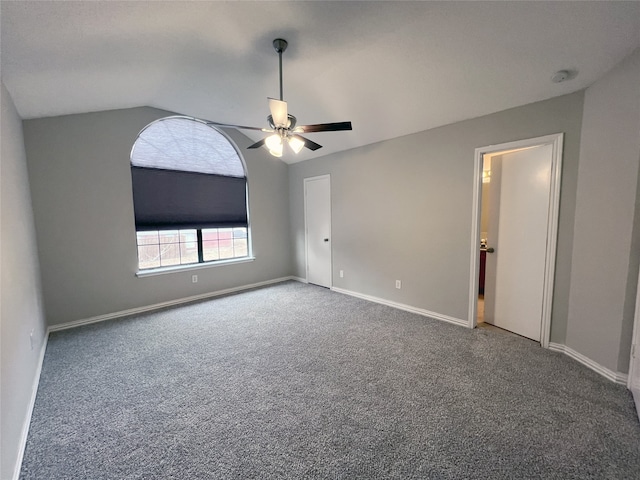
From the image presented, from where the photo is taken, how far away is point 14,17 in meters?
1.56

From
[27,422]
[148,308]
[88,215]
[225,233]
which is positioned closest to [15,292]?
[27,422]

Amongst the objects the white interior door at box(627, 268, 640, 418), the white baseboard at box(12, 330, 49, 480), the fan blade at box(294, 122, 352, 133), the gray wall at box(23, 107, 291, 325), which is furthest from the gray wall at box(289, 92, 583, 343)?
the white baseboard at box(12, 330, 49, 480)

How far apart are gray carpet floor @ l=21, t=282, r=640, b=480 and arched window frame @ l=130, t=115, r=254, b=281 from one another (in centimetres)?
139

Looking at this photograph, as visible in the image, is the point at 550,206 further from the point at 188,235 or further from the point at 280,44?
the point at 188,235

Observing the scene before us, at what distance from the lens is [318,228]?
5.00 m

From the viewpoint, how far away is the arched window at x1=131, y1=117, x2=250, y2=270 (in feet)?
12.9

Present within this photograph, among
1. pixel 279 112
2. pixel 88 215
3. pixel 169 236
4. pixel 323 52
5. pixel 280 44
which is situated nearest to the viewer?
pixel 279 112

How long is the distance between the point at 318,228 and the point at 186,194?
2291 millimetres

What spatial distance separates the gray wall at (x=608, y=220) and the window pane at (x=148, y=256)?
204 inches

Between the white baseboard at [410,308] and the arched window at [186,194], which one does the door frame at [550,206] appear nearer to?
the white baseboard at [410,308]

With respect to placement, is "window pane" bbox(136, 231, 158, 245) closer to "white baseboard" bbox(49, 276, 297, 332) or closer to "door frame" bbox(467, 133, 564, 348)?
"white baseboard" bbox(49, 276, 297, 332)

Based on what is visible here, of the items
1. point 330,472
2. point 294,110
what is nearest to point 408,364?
point 330,472

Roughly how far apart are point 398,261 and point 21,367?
3.79 meters

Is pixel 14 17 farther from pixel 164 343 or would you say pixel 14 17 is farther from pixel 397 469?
pixel 397 469
